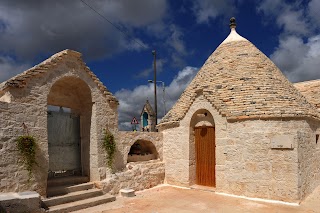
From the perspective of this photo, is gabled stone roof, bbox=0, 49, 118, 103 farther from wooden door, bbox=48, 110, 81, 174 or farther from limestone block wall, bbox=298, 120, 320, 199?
limestone block wall, bbox=298, 120, 320, 199

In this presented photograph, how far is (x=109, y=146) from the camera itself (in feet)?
30.6

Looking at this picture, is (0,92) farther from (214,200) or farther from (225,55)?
(225,55)

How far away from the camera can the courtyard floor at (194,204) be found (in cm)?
746

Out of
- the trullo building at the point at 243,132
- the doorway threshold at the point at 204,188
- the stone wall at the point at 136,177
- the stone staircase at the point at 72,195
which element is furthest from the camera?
the doorway threshold at the point at 204,188

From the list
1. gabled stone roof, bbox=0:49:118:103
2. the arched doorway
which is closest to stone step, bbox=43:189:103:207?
gabled stone roof, bbox=0:49:118:103

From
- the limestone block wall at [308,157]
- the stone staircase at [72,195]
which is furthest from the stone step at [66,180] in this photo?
the limestone block wall at [308,157]

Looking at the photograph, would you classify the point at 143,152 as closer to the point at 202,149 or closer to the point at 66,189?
the point at 202,149

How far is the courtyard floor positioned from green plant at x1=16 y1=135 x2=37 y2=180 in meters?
1.97

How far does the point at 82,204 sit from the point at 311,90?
38.4ft

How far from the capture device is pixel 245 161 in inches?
349

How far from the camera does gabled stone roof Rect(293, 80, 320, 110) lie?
39.9ft

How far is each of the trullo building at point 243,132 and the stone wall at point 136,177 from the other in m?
0.46

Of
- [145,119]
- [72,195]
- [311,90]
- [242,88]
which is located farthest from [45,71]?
[145,119]

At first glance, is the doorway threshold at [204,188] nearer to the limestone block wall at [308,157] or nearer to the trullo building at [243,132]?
the trullo building at [243,132]
